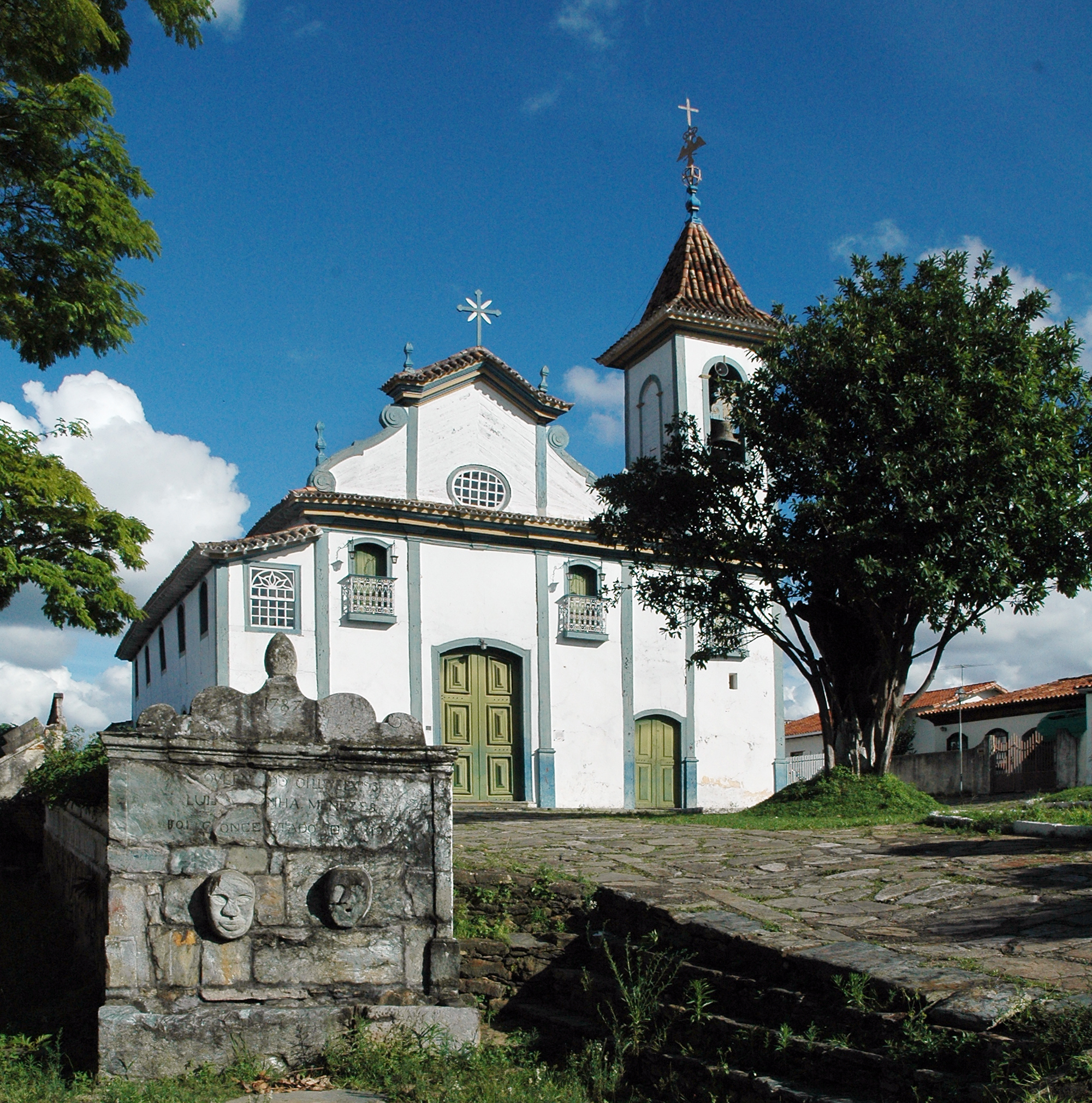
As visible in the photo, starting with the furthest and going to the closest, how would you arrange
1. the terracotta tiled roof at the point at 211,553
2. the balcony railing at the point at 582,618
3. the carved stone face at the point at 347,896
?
the balcony railing at the point at 582,618 → the terracotta tiled roof at the point at 211,553 → the carved stone face at the point at 347,896

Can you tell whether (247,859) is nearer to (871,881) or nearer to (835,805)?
(871,881)

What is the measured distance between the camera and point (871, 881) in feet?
25.5

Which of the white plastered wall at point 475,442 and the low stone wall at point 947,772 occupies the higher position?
the white plastered wall at point 475,442

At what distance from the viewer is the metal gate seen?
21.6 metres

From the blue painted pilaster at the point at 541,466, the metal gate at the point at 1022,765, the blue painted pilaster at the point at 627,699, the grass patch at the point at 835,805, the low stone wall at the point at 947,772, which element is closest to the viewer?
the grass patch at the point at 835,805

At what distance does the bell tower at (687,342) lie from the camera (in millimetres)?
21719

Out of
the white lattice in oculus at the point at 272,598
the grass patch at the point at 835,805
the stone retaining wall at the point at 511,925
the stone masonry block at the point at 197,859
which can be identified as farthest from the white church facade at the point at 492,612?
the stone masonry block at the point at 197,859

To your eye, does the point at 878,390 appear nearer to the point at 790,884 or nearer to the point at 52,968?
the point at 790,884

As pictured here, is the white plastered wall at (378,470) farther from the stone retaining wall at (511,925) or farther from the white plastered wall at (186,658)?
the stone retaining wall at (511,925)

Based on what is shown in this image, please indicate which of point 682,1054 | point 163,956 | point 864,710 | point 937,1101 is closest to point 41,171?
point 163,956

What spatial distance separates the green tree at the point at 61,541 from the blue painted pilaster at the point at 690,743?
1147cm

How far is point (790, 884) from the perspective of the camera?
7.79 meters

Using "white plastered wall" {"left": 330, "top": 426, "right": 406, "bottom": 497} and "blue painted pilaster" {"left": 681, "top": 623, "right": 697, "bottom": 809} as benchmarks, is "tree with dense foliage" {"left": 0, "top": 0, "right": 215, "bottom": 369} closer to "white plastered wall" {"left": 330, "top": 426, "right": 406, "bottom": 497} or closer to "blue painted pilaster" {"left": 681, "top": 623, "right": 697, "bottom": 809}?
"white plastered wall" {"left": 330, "top": 426, "right": 406, "bottom": 497}

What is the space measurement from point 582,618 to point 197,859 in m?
14.1
